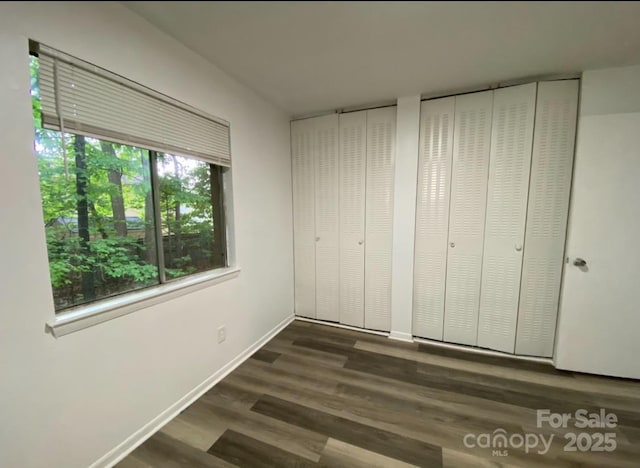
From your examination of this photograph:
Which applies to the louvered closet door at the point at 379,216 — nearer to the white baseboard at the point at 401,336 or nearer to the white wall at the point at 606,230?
the white baseboard at the point at 401,336

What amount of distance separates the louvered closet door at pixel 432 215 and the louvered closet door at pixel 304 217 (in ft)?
3.77

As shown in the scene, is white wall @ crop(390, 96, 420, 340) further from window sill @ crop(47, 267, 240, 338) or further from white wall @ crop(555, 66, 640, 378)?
window sill @ crop(47, 267, 240, 338)

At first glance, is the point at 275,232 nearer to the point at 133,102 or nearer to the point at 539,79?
the point at 133,102

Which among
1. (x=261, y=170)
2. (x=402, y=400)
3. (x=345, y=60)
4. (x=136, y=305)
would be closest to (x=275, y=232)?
(x=261, y=170)

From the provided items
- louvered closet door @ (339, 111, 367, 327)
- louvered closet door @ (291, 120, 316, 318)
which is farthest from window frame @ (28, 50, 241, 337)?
louvered closet door @ (339, 111, 367, 327)

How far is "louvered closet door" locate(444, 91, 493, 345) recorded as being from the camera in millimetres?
2183

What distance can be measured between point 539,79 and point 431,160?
96 centimetres

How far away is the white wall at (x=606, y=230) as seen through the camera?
5.99ft

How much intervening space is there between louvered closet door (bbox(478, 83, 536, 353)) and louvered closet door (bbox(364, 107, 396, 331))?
850 millimetres

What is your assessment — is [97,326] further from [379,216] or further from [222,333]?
[379,216]

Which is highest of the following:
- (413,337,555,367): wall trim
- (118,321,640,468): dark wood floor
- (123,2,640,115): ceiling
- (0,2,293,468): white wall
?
(123,2,640,115): ceiling

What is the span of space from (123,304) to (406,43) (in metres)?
2.28

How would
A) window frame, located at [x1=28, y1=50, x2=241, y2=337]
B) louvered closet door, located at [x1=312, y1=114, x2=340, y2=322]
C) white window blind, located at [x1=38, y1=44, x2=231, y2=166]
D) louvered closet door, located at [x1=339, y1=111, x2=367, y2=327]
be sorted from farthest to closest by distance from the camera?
louvered closet door, located at [x1=312, y1=114, x2=340, y2=322] < louvered closet door, located at [x1=339, y1=111, x2=367, y2=327] < window frame, located at [x1=28, y1=50, x2=241, y2=337] < white window blind, located at [x1=38, y1=44, x2=231, y2=166]

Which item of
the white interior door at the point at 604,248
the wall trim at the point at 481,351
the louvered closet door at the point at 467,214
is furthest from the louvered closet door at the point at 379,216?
the white interior door at the point at 604,248
